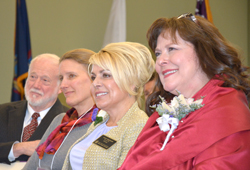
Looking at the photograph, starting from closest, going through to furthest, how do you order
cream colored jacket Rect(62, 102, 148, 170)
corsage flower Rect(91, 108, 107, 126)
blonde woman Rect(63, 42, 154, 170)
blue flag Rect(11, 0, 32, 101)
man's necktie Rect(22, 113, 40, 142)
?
cream colored jacket Rect(62, 102, 148, 170), blonde woman Rect(63, 42, 154, 170), corsage flower Rect(91, 108, 107, 126), man's necktie Rect(22, 113, 40, 142), blue flag Rect(11, 0, 32, 101)

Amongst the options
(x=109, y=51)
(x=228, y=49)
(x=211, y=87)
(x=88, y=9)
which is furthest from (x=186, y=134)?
(x=88, y=9)

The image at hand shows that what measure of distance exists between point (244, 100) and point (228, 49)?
1.02 feet

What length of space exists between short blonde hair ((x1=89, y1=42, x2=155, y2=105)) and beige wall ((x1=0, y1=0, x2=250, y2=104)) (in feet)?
9.53

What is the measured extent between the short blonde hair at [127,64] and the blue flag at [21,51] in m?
2.54

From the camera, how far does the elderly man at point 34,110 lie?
3203 mm

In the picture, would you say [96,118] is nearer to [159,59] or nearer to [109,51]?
[109,51]

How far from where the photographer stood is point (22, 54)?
4562 mm

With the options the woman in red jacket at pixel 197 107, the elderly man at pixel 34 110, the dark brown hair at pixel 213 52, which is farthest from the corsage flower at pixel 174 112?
the elderly man at pixel 34 110

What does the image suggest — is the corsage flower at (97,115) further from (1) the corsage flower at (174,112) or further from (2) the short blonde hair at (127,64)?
(1) the corsage flower at (174,112)

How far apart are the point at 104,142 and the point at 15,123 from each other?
170 centimetres

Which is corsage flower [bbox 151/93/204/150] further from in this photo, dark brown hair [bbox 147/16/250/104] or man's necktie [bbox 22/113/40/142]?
man's necktie [bbox 22/113/40/142]

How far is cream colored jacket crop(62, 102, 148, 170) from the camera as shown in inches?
78.2

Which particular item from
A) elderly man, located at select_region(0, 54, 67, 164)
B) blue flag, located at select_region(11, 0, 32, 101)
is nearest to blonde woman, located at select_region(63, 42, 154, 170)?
elderly man, located at select_region(0, 54, 67, 164)

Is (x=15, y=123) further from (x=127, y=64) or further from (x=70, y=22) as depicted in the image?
(x=70, y=22)
